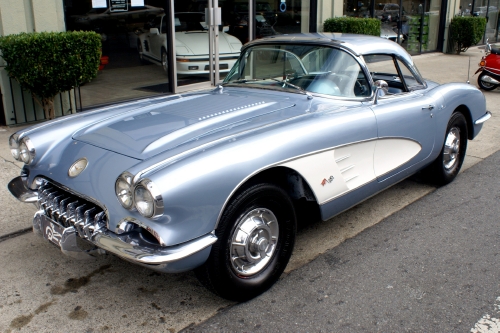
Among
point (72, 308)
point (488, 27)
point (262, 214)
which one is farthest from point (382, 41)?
point (488, 27)

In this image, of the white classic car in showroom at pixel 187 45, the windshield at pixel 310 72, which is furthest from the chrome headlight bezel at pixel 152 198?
the white classic car in showroom at pixel 187 45

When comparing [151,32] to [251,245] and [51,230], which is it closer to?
[51,230]

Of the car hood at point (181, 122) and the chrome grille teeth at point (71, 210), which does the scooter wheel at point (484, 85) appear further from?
the chrome grille teeth at point (71, 210)

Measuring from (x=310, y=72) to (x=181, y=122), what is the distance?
1277mm

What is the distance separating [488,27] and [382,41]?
56.5ft

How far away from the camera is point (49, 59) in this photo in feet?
20.4

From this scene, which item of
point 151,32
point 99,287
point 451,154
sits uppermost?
point 151,32

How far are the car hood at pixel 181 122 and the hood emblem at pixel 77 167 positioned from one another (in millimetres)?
151

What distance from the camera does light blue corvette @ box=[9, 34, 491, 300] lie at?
2668 millimetres

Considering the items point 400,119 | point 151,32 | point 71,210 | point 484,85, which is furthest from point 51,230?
point 484,85

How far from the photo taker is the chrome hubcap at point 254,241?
300 cm

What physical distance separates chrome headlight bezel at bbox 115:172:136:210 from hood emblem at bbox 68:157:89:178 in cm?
46

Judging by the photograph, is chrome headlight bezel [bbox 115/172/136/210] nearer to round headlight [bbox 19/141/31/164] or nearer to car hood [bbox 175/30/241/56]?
round headlight [bbox 19/141/31/164]

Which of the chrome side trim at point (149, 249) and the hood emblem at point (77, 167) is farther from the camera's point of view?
the hood emblem at point (77, 167)
